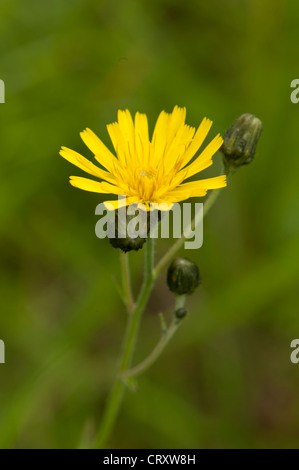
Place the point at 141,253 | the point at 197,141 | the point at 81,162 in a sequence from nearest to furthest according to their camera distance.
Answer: the point at 81,162 < the point at 197,141 < the point at 141,253

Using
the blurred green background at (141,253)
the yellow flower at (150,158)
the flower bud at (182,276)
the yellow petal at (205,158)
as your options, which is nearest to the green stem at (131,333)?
the flower bud at (182,276)

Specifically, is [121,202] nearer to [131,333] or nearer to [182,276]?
[182,276]

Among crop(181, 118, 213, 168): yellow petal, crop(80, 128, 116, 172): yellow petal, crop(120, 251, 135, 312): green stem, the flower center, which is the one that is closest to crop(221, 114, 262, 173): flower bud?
crop(181, 118, 213, 168): yellow petal

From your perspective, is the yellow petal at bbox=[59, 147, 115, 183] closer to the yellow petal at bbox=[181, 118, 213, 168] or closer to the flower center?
the flower center

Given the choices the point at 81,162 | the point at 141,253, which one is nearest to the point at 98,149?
the point at 81,162

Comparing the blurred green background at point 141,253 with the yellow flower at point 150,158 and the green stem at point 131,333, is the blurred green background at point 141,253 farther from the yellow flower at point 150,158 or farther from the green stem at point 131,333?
the yellow flower at point 150,158
